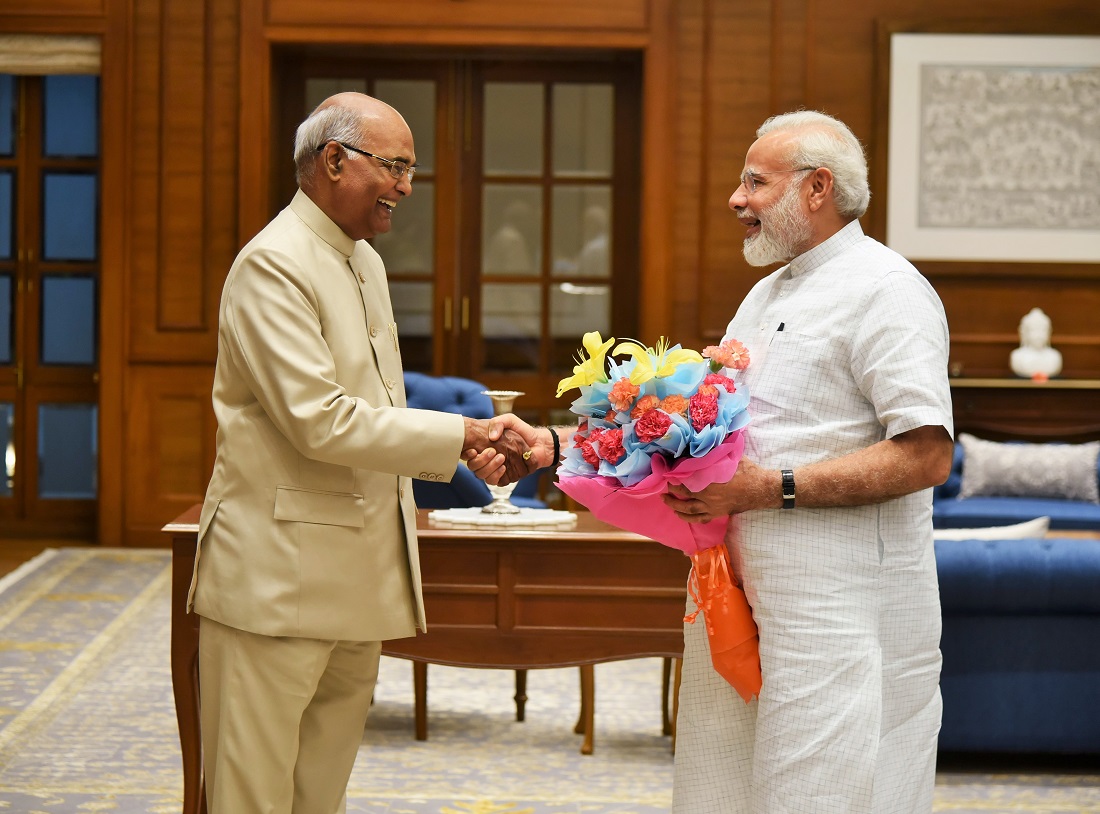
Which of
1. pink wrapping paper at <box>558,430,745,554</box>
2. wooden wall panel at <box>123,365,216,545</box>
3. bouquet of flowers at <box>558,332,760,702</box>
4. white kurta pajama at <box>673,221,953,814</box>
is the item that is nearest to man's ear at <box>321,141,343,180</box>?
bouquet of flowers at <box>558,332,760,702</box>

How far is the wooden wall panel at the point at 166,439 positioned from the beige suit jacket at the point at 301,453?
487cm

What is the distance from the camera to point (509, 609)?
11.8 feet

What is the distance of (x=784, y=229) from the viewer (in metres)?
2.27

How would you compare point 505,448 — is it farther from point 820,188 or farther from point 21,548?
point 21,548

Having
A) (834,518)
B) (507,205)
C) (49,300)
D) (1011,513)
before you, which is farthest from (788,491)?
(49,300)

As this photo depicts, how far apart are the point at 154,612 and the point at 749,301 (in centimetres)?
413

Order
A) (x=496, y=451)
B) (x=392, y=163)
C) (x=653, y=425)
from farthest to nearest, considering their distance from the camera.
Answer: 1. (x=496, y=451)
2. (x=392, y=163)
3. (x=653, y=425)

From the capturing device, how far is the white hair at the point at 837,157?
2236mm

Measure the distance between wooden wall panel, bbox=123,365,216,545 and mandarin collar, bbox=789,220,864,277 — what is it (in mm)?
→ 5380

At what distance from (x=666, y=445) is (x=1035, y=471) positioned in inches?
205

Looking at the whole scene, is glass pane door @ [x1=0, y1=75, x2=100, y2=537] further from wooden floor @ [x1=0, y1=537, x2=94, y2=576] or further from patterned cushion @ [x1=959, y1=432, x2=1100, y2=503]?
patterned cushion @ [x1=959, y1=432, x2=1100, y2=503]

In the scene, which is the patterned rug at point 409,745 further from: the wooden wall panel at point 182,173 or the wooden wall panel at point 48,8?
the wooden wall panel at point 48,8

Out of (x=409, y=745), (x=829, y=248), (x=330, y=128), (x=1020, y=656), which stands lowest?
(x=409, y=745)

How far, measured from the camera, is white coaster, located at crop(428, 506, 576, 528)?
146 inches
